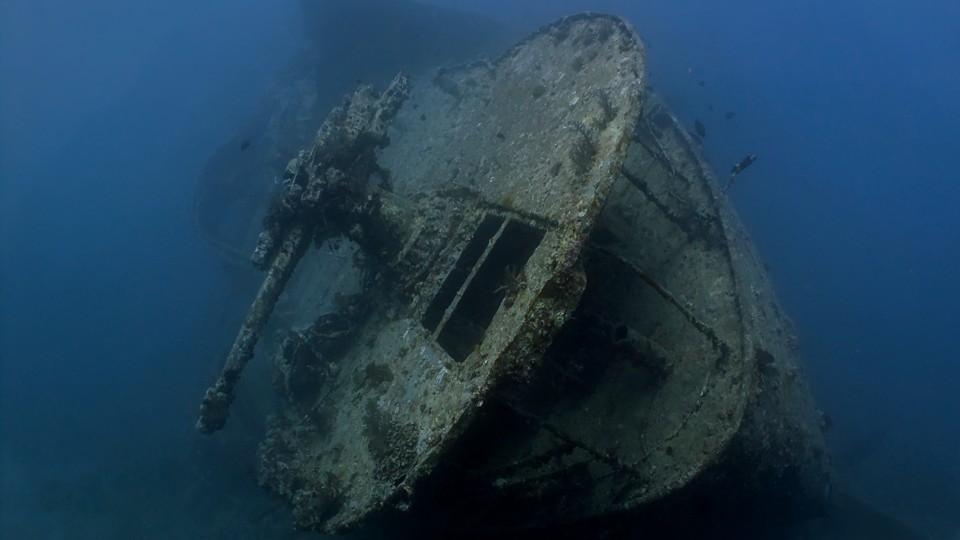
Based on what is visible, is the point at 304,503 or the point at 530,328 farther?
the point at 304,503

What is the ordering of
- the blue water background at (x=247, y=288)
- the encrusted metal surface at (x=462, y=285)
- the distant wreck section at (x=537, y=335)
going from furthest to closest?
the blue water background at (x=247, y=288) → the distant wreck section at (x=537, y=335) → the encrusted metal surface at (x=462, y=285)

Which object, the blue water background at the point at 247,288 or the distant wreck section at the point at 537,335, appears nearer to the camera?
the distant wreck section at the point at 537,335

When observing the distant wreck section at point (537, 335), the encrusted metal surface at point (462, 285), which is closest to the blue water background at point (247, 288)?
the encrusted metal surface at point (462, 285)

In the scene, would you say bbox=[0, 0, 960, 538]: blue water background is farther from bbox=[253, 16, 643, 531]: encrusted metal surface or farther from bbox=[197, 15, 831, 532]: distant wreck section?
bbox=[197, 15, 831, 532]: distant wreck section

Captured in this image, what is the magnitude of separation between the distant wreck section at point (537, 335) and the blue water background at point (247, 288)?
8809mm

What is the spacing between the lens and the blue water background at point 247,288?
58.0 ft

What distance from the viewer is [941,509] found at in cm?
1462

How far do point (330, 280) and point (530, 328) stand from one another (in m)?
6.96

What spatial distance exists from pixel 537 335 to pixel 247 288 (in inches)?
604

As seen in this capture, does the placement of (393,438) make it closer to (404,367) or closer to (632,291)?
(404,367)

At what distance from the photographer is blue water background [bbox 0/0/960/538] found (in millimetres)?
17688

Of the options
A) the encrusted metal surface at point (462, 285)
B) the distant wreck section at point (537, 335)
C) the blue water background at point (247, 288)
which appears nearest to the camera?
the encrusted metal surface at point (462, 285)

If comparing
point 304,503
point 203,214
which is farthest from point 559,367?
point 203,214

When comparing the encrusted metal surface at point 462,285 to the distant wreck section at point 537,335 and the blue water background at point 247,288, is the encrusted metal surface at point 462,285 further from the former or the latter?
the blue water background at point 247,288
